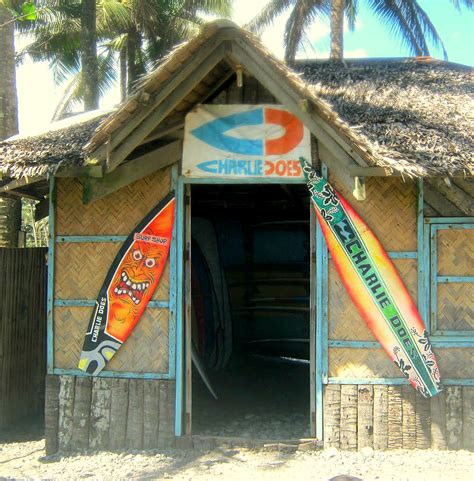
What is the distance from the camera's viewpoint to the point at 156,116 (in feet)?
17.7

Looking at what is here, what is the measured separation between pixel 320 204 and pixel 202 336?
158 inches

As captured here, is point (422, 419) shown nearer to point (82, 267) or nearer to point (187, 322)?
point (187, 322)

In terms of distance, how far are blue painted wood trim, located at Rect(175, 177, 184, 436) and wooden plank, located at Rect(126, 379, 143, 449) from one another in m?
0.35

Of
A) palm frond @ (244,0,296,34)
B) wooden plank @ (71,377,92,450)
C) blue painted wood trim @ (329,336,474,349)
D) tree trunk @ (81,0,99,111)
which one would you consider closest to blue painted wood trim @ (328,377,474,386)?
blue painted wood trim @ (329,336,474,349)

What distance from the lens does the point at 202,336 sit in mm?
9141

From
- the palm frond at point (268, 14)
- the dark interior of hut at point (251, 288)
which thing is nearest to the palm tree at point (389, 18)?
the palm frond at point (268, 14)

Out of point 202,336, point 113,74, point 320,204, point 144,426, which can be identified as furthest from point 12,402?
point 113,74

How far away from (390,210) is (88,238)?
289cm

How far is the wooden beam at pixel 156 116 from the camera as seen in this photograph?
17.4ft

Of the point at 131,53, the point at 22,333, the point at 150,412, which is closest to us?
the point at 150,412

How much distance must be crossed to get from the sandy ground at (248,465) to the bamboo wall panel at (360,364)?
71cm

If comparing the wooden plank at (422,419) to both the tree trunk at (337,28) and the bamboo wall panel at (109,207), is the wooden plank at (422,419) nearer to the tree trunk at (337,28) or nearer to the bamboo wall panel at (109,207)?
the bamboo wall panel at (109,207)

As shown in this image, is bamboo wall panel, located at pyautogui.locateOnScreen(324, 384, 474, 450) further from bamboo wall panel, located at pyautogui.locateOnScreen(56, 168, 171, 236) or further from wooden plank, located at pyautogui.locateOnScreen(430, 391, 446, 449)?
bamboo wall panel, located at pyautogui.locateOnScreen(56, 168, 171, 236)

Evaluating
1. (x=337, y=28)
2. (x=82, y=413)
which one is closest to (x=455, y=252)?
(x=82, y=413)
